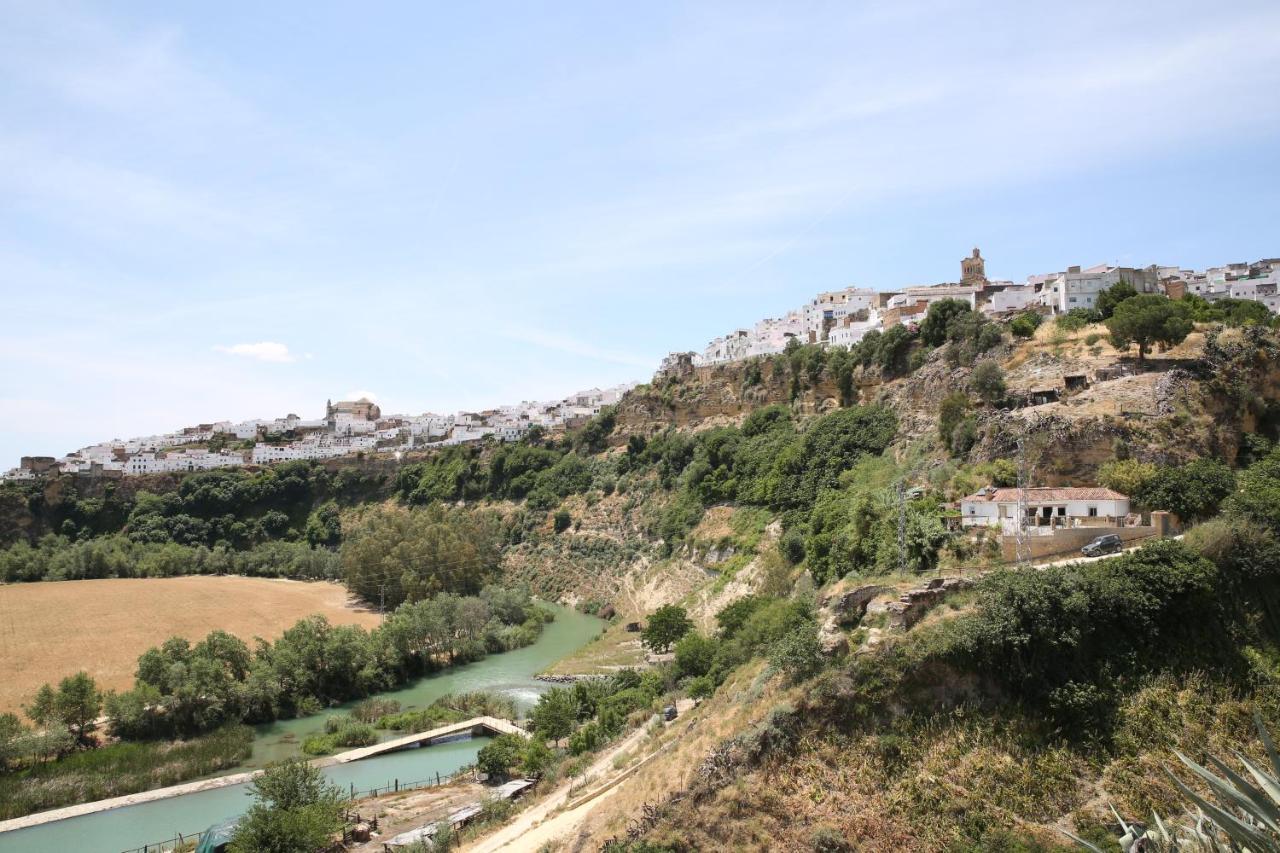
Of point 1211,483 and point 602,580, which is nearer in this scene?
point 1211,483

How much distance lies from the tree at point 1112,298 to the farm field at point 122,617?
150 ft

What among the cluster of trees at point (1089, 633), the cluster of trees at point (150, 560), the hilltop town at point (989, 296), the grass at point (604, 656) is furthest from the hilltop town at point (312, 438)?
the cluster of trees at point (1089, 633)

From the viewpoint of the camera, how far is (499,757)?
26.9 metres

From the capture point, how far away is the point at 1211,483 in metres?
24.2

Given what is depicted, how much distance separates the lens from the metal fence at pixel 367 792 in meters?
22.1

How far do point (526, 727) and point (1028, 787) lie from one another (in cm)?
2066

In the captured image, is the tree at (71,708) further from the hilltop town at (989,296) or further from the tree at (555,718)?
the hilltop town at (989,296)

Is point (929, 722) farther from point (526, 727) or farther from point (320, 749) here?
point (320, 749)

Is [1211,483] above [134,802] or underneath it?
above

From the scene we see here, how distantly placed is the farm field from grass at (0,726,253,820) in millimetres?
6710

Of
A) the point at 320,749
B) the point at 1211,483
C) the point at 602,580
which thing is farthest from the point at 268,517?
the point at 1211,483

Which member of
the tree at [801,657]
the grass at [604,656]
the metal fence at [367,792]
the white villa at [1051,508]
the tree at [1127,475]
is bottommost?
the grass at [604,656]

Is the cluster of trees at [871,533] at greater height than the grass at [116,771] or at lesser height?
greater

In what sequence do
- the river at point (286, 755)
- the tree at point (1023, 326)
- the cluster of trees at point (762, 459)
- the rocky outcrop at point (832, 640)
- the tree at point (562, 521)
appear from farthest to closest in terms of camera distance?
the tree at point (562, 521)
the cluster of trees at point (762, 459)
the tree at point (1023, 326)
the river at point (286, 755)
the rocky outcrop at point (832, 640)
